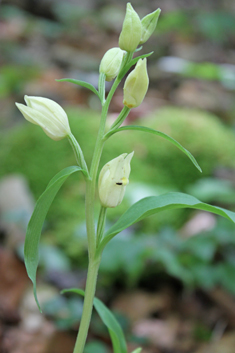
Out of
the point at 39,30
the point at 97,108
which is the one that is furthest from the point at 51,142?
the point at 39,30

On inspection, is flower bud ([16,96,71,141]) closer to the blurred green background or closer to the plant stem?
the plant stem

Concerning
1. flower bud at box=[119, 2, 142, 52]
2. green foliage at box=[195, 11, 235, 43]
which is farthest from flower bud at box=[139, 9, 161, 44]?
green foliage at box=[195, 11, 235, 43]

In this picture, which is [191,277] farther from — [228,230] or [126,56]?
[126,56]

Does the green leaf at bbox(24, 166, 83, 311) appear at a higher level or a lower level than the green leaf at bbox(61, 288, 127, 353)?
higher

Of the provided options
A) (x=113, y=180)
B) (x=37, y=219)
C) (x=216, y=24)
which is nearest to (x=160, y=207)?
(x=113, y=180)

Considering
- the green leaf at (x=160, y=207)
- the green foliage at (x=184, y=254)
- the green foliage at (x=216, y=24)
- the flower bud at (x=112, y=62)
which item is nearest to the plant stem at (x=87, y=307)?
the green leaf at (x=160, y=207)

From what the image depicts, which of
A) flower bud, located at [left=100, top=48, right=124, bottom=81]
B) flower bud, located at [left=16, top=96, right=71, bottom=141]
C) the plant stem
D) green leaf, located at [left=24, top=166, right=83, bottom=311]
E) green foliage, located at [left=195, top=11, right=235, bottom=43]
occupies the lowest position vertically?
green foliage, located at [left=195, top=11, right=235, bottom=43]

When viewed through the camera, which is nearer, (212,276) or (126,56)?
(126,56)
